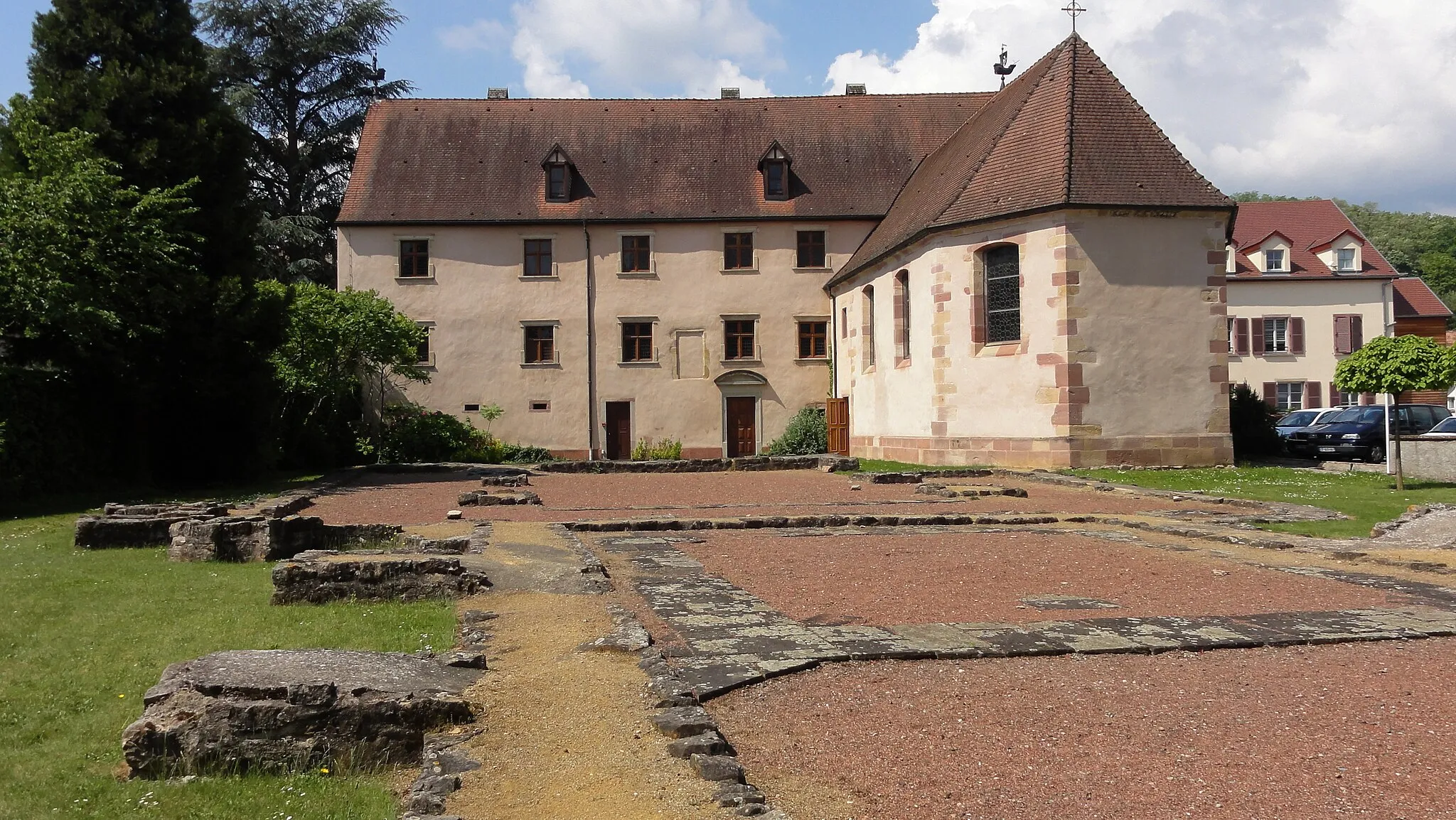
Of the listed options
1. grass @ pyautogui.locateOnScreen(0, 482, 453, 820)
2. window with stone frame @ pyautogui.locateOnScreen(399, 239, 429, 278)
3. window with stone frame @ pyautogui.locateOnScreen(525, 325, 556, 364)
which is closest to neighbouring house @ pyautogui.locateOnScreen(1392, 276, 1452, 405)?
window with stone frame @ pyautogui.locateOnScreen(525, 325, 556, 364)

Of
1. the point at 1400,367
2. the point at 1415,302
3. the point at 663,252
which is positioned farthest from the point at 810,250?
the point at 1415,302

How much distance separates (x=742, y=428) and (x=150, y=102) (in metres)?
20.2

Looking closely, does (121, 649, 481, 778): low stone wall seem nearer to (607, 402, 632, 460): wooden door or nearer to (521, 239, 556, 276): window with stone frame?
(607, 402, 632, 460): wooden door

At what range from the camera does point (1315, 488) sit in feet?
62.6

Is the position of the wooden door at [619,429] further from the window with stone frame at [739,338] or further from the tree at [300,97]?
the tree at [300,97]

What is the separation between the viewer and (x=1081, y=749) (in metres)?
5.02

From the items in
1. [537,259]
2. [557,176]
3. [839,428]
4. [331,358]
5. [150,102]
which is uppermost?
[557,176]

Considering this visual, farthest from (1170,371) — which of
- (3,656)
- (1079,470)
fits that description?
(3,656)

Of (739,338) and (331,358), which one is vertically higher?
(739,338)

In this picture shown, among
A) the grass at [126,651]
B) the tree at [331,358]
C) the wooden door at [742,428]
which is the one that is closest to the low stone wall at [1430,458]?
the grass at [126,651]

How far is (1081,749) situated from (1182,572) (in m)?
5.79

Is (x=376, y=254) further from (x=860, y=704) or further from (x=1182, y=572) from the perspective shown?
(x=860, y=704)

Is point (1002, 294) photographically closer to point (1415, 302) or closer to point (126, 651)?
point (126, 651)

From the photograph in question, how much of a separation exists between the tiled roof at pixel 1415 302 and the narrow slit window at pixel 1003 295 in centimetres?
3402
